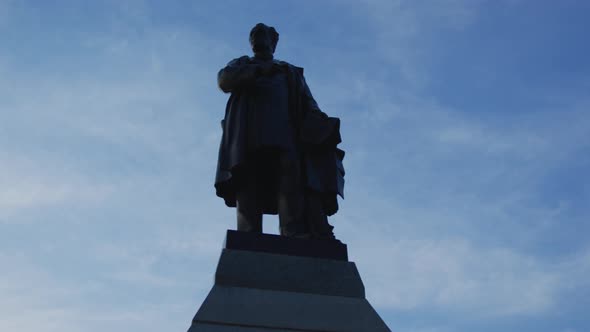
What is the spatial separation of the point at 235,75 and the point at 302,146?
3.46 feet

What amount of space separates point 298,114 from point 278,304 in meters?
2.47

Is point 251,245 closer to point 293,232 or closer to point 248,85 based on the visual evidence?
point 293,232

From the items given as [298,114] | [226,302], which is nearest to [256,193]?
[298,114]

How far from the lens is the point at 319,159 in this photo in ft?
27.3

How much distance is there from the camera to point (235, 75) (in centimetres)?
830

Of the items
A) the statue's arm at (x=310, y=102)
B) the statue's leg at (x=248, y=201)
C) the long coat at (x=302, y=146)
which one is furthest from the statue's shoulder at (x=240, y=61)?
the statue's leg at (x=248, y=201)

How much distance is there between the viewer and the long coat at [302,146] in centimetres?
803

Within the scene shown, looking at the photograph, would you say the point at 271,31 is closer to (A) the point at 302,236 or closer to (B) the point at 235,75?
(B) the point at 235,75

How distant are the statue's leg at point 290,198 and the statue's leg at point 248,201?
0.24 metres

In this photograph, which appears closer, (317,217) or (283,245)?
(283,245)

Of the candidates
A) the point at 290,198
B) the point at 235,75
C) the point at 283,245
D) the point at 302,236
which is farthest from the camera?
the point at 235,75

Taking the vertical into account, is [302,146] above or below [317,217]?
above

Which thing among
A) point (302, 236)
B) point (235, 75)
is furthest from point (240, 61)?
point (302, 236)

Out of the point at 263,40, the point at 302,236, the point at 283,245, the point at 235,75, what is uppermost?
the point at 263,40
